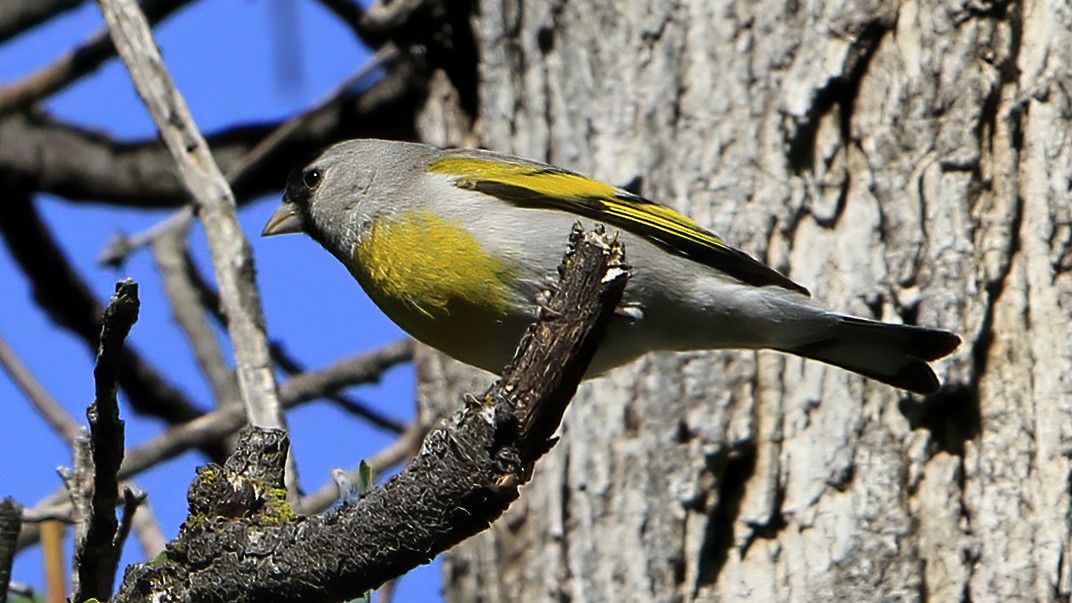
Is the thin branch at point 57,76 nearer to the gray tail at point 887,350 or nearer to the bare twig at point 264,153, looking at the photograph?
the bare twig at point 264,153

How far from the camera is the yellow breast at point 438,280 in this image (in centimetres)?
361

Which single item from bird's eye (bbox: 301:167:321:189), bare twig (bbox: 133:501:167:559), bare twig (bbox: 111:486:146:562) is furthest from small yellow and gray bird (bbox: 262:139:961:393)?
Answer: bare twig (bbox: 111:486:146:562)

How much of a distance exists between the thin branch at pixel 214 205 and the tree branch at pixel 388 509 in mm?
974

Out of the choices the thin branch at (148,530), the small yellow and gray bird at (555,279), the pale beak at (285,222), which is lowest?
the thin branch at (148,530)

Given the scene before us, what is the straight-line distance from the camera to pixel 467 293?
3.60 metres

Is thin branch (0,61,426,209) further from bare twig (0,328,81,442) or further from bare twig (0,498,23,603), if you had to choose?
bare twig (0,498,23,603)

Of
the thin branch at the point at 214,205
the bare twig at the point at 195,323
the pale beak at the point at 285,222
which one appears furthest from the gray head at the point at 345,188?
the bare twig at the point at 195,323

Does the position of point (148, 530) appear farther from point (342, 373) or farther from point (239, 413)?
point (342, 373)

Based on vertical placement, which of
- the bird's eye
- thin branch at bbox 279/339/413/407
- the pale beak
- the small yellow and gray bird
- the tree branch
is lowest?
the tree branch

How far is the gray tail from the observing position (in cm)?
378

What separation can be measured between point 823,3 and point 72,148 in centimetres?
348

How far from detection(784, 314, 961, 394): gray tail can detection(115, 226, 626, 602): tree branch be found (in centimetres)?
142

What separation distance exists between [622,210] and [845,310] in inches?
31.2

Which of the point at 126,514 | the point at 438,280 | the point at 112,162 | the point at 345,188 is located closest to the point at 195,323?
the point at 112,162
